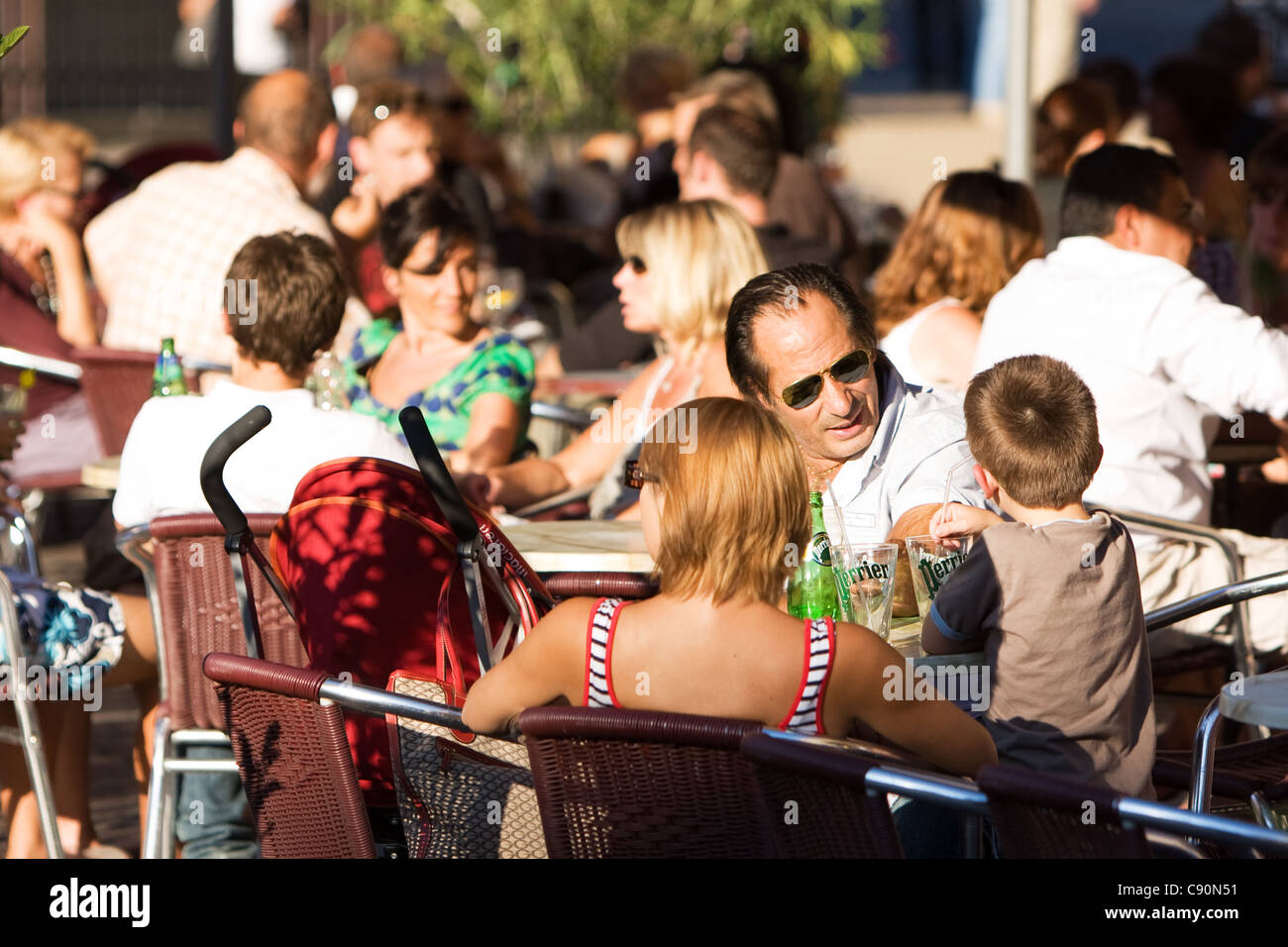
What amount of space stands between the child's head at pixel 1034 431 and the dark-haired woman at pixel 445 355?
6.90 feet

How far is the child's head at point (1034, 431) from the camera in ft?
9.01

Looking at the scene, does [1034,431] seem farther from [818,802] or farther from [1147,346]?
[1147,346]

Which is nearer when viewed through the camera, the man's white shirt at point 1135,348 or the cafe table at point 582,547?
the cafe table at point 582,547

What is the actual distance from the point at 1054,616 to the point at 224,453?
131 centimetres

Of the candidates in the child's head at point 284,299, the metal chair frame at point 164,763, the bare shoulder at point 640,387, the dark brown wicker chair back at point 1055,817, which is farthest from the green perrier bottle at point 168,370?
the dark brown wicker chair back at point 1055,817

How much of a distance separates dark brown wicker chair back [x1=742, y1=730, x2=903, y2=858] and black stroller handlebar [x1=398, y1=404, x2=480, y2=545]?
0.75 meters

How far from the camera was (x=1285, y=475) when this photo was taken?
4.70m

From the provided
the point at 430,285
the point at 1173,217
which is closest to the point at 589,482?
the point at 430,285

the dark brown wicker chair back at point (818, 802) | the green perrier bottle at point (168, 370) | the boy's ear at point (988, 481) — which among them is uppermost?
the green perrier bottle at point (168, 370)

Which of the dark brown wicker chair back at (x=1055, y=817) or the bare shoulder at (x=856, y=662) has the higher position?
the bare shoulder at (x=856, y=662)

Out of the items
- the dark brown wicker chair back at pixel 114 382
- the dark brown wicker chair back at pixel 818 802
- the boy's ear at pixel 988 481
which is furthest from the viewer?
the dark brown wicker chair back at pixel 114 382

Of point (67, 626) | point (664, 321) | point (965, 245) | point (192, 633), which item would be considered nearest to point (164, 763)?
point (192, 633)

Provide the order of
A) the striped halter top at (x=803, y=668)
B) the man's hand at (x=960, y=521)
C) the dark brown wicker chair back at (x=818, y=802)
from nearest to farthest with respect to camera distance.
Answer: the dark brown wicker chair back at (x=818, y=802), the striped halter top at (x=803, y=668), the man's hand at (x=960, y=521)

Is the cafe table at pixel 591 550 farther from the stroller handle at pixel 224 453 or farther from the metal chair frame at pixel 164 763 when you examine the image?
the stroller handle at pixel 224 453
